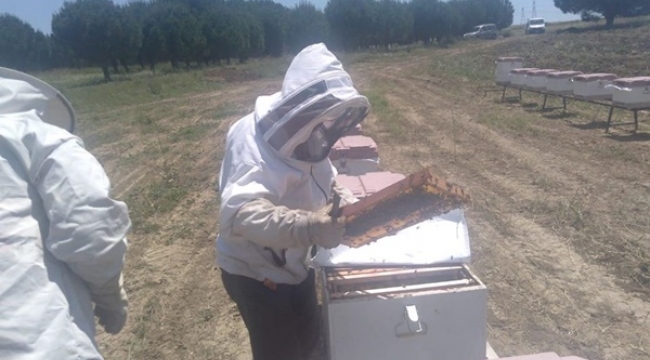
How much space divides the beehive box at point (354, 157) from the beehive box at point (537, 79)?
32.7 feet

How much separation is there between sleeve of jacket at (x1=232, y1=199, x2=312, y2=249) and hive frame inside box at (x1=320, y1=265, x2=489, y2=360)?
272mm

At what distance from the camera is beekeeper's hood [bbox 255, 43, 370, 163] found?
2086 mm

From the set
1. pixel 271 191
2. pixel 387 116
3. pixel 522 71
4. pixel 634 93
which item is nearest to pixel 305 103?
pixel 271 191

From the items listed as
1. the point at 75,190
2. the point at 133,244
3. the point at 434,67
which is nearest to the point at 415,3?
the point at 434,67

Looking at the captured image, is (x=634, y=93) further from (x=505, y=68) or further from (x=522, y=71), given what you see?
(x=505, y=68)

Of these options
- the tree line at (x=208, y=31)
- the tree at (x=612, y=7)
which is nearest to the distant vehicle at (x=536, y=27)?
the tree at (x=612, y=7)

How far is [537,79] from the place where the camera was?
44.0ft

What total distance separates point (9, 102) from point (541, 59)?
84.0 feet

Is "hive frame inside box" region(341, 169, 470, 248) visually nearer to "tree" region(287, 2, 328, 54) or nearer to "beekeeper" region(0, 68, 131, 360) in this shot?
"beekeeper" region(0, 68, 131, 360)

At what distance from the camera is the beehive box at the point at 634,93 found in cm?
913

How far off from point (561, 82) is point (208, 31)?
38244 millimetres

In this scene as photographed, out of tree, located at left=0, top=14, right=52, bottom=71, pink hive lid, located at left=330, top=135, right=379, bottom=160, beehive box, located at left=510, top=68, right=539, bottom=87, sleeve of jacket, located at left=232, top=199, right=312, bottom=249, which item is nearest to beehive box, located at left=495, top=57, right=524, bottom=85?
beehive box, located at left=510, top=68, right=539, bottom=87

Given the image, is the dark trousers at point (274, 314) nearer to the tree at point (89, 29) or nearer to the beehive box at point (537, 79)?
the beehive box at point (537, 79)

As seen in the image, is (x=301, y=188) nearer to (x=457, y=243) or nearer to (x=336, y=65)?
(x=336, y=65)
